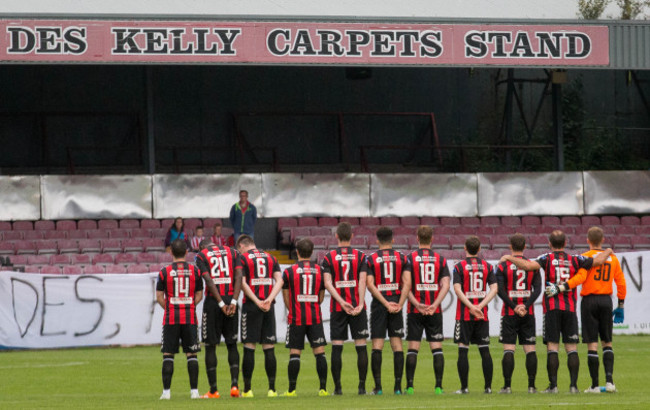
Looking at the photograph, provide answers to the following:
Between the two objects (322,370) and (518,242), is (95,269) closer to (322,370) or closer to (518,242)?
(322,370)

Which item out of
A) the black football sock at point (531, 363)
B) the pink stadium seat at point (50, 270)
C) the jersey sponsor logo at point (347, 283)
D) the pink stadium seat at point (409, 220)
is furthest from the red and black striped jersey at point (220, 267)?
the pink stadium seat at point (409, 220)

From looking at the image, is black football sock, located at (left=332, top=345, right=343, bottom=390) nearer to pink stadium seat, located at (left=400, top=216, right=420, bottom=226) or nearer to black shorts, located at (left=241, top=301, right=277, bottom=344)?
black shorts, located at (left=241, top=301, right=277, bottom=344)

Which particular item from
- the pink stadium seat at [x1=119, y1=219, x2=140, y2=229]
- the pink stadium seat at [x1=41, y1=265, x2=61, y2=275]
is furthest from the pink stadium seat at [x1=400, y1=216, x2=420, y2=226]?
the pink stadium seat at [x1=41, y1=265, x2=61, y2=275]

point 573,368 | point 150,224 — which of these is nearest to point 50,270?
point 150,224

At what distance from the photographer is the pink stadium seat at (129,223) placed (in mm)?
29031

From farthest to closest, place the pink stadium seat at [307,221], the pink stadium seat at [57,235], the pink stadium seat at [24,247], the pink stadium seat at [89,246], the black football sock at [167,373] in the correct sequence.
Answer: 1. the pink stadium seat at [307,221]
2. the pink stadium seat at [57,235]
3. the pink stadium seat at [89,246]
4. the pink stadium seat at [24,247]
5. the black football sock at [167,373]

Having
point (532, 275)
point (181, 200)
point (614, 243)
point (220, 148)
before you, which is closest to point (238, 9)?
point (220, 148)

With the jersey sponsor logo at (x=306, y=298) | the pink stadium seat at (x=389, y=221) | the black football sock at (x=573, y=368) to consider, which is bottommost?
the black football sock at (x=573, y=368)

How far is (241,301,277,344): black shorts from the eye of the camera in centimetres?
1397

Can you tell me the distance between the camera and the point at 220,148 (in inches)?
1293

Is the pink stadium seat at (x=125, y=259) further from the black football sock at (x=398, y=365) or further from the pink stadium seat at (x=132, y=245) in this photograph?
the black football sock at (x=398, y=365)

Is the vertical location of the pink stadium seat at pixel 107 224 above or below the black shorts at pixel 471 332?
above

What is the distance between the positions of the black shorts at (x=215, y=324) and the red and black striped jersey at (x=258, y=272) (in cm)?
37

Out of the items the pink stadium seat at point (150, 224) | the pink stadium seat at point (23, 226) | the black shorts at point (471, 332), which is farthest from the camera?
the pink stadium seat at point (150, 224)
